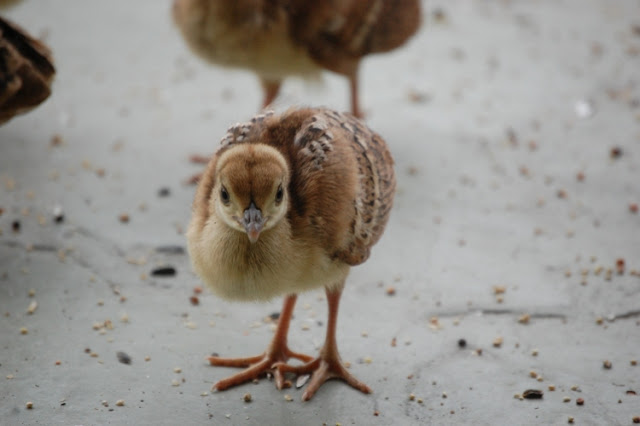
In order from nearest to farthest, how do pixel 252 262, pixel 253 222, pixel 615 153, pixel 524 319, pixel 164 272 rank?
1. pixel 253 222
2. pixel 252 262
3. pixel 524 319
4. pixel 164 272
5. pixel 615 153

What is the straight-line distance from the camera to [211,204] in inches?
94.0

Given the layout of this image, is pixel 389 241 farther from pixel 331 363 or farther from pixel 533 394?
pixel 533 394

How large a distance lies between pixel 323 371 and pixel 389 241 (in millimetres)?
1059

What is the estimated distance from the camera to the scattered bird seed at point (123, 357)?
2723mm

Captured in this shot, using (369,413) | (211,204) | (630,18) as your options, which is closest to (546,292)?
(369,413)

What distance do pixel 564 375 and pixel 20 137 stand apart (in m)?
3.20

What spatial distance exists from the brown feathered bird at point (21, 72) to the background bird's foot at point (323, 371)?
1530 mm

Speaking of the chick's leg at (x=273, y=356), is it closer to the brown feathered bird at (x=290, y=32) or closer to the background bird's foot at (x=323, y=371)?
the background bird's foot at (x=323, y=371)

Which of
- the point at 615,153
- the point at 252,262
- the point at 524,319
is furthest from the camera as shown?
the point at 615,153

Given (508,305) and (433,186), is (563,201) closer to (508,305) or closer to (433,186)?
(433,186)

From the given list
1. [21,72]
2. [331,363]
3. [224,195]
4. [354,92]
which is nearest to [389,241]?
[331,363]

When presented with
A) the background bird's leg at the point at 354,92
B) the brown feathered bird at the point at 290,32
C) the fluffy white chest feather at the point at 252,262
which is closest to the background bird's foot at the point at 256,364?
the fluffy white chest feather at the point at 252,262

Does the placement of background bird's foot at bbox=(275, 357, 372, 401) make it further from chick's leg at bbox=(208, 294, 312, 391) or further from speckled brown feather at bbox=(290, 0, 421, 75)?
speckled brown feather at bbox=(290, 0, 421, 75)

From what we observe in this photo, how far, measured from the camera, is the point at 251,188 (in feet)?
7.01
